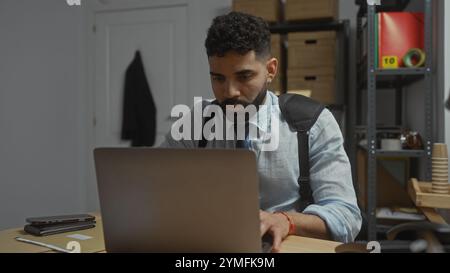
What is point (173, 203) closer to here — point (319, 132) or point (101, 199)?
point (101, 199)

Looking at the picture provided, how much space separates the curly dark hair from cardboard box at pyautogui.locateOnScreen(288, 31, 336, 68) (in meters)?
1.44

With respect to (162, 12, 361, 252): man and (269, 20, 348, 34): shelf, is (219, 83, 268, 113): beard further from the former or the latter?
(269, 20, 348, 34): shelf

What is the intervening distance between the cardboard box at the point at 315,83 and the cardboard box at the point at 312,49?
0.04 m

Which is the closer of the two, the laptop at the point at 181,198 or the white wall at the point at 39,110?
the laptop at the point at 181,198

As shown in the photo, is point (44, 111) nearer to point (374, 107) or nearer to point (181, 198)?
point (374, 107)

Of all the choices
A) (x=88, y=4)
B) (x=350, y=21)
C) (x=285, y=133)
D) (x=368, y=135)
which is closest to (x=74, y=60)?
Result: (x=88, y=4)

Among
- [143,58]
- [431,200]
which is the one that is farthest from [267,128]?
[143,58]

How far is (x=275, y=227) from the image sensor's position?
0.81 metres

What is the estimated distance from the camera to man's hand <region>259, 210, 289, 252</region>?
0.77 m

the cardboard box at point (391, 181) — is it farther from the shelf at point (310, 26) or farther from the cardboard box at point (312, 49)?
the shelf at point (310, 26)

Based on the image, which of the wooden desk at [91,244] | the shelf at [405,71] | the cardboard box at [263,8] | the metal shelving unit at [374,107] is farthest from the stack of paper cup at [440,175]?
the cardboard box at [263,8]

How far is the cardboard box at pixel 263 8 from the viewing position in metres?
2.60

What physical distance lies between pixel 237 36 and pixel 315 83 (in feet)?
5.04
